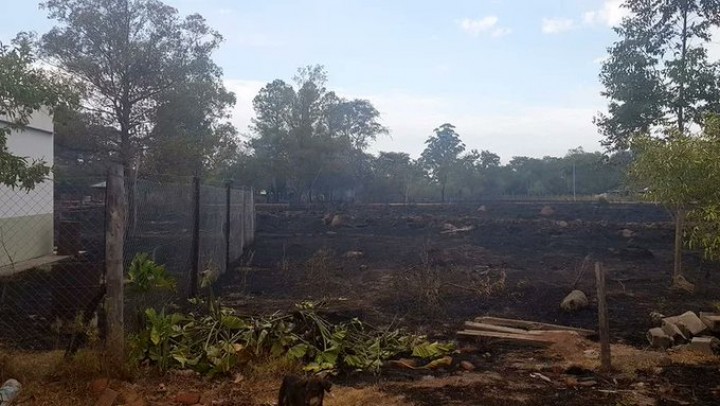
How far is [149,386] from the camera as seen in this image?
4945 mm

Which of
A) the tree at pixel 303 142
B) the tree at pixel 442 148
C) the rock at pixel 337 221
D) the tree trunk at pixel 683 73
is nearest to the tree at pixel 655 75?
the tree trunk at pixel 683 73

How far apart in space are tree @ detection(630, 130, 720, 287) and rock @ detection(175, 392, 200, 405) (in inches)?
262

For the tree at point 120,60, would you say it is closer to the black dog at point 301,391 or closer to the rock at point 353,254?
the rock at point 353,254

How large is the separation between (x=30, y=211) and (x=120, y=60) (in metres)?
10.7

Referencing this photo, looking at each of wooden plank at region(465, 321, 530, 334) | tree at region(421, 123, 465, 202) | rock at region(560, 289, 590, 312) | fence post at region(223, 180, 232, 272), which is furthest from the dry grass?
tree at region(421, 123, 465, 202)

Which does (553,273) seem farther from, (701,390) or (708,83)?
(708,83)

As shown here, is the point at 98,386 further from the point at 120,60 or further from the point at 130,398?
the point at 120,60

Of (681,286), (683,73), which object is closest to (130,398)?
(681,286)

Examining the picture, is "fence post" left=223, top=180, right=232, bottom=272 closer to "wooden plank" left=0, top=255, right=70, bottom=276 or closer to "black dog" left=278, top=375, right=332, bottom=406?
"wooden plank" left=0, top=255, right=70, bottom=276

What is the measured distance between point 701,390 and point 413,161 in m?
65.9

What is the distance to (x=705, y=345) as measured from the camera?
22.1 feet

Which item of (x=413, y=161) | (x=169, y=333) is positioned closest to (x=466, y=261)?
(x=169, y=333)

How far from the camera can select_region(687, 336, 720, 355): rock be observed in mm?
6707

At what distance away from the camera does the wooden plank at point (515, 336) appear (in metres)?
7.16
